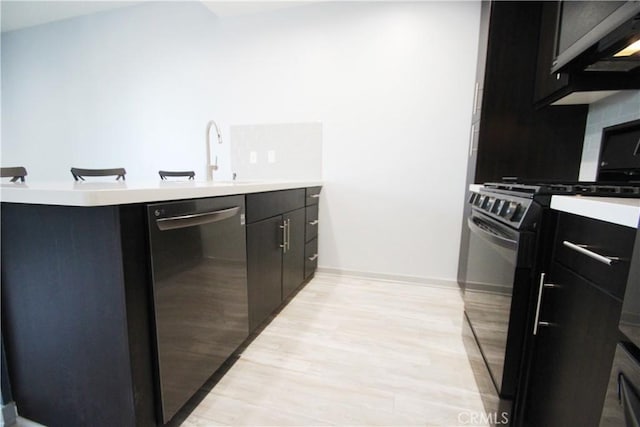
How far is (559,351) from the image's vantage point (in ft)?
2.43

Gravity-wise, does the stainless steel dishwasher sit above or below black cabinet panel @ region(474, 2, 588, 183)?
below

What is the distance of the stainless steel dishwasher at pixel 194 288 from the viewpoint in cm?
84

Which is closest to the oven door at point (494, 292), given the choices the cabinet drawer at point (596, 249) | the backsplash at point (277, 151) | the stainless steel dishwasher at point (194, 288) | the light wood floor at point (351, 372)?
the cabinet drawer at point (596, 249)

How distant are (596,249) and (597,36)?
0.93 meters

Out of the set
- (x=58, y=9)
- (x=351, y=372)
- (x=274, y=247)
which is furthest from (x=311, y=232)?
(x=58, y=9)

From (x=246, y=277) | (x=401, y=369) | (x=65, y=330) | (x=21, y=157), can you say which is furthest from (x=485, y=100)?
(x=21, y=157)

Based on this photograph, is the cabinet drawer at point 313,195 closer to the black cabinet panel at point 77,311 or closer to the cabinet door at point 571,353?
the black cabinet panel at point 77,311

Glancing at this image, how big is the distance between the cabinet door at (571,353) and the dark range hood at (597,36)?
87cm

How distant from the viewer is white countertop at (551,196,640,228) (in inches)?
19.4

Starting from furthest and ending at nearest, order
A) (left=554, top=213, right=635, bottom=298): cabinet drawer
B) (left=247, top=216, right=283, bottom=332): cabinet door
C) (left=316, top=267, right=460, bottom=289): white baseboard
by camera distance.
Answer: (left=316, top=267, right=460, bottom=289): white baseboard
(left=247, top=216, right=283, bottom=332): cabinet door
(left=554, top=213, right=635, bottom=298): cabinet drawer

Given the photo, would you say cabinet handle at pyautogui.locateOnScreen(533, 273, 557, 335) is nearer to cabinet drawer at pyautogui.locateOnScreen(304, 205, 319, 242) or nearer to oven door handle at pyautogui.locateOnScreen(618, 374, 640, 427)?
oven door handle at pyautogui.locateOnScreen(618, 374, 640, 427)

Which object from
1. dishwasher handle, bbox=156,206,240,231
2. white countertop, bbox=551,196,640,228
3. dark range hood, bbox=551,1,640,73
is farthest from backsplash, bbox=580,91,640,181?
dishwasher handle, bbox=156,206,240,231

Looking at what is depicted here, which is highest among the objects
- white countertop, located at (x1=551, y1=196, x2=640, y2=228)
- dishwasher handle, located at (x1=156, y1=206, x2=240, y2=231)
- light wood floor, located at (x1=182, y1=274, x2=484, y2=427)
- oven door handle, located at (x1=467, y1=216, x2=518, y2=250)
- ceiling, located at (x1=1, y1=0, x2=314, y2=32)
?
ceiling, located at (x1=1, y1=0, x2=314, y2=32)

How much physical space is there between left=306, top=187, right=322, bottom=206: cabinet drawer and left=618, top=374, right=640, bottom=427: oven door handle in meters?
1.93
